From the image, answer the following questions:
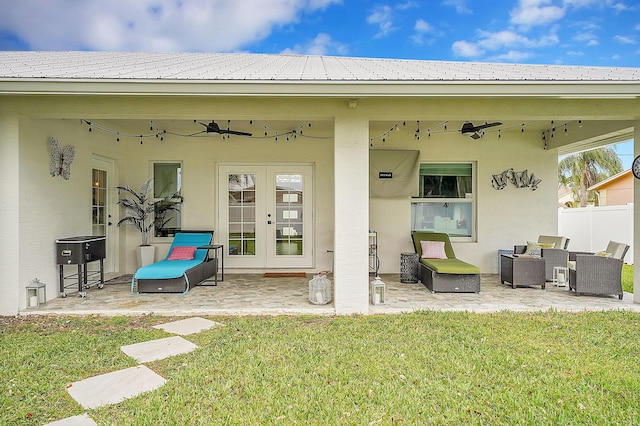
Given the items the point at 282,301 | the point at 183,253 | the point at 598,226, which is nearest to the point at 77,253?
the point at 183,253

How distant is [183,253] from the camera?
6.64 meters

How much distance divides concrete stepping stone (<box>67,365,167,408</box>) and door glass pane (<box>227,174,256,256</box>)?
15.9 feet

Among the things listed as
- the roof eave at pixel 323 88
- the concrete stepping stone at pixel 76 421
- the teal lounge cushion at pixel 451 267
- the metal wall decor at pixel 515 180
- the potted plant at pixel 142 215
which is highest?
the roof eave at pixel 323 88

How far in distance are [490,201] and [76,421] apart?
25.6 ft

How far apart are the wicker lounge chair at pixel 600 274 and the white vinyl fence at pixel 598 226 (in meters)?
5.10

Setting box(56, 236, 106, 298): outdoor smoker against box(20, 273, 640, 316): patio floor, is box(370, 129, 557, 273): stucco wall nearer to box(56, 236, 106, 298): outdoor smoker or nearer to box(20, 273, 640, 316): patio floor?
box(20, 273, 640, 316): patio floor

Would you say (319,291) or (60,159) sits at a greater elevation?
(60,159)

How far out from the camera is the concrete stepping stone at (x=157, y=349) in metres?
3.28

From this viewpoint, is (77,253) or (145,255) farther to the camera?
(145,255)

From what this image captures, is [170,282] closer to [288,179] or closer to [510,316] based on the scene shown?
[288,179]

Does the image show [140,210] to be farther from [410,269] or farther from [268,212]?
[410,269]

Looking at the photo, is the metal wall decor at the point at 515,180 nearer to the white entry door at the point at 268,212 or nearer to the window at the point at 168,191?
the white entry door at the point at 268,212

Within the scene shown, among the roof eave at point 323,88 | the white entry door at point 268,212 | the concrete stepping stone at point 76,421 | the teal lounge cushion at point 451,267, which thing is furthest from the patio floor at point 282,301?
the roof eave at point 323,88

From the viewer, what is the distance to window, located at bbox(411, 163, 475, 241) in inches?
311
